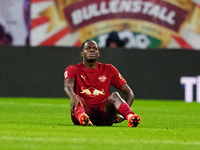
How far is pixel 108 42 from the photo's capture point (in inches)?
917

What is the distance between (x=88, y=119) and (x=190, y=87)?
1262 cm

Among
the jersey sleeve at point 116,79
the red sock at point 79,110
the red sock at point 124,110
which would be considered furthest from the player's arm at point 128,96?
the red sock at point 79,110

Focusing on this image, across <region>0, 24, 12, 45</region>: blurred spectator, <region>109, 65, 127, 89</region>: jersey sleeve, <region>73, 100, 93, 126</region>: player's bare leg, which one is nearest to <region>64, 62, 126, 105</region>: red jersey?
<region>109, 65, 127, 89</region>: jersey sleeve

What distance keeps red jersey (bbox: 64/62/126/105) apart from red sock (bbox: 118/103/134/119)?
559 mm

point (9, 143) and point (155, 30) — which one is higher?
point (9, 143)

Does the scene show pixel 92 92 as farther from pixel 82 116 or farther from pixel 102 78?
pixel 82 116

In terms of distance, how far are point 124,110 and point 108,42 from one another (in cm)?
1454

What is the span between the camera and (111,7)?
23938 millimetres

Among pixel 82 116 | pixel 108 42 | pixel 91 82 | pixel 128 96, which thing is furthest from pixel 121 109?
pixel 108 42

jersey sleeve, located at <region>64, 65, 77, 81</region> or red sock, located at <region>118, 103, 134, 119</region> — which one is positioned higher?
jersey sleeve, located at <region>64, 65, 77, 81</region>

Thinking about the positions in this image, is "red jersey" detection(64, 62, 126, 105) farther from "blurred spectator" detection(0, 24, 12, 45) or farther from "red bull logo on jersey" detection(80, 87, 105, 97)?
"blurred spectator" detection(0, 24, 12, 45)

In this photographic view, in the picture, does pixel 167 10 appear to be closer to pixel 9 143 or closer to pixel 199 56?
pixel 199 56

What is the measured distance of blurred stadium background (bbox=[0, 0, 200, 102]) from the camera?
20641 millimetres

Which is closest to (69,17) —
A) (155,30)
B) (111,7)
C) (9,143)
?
(111,7)
